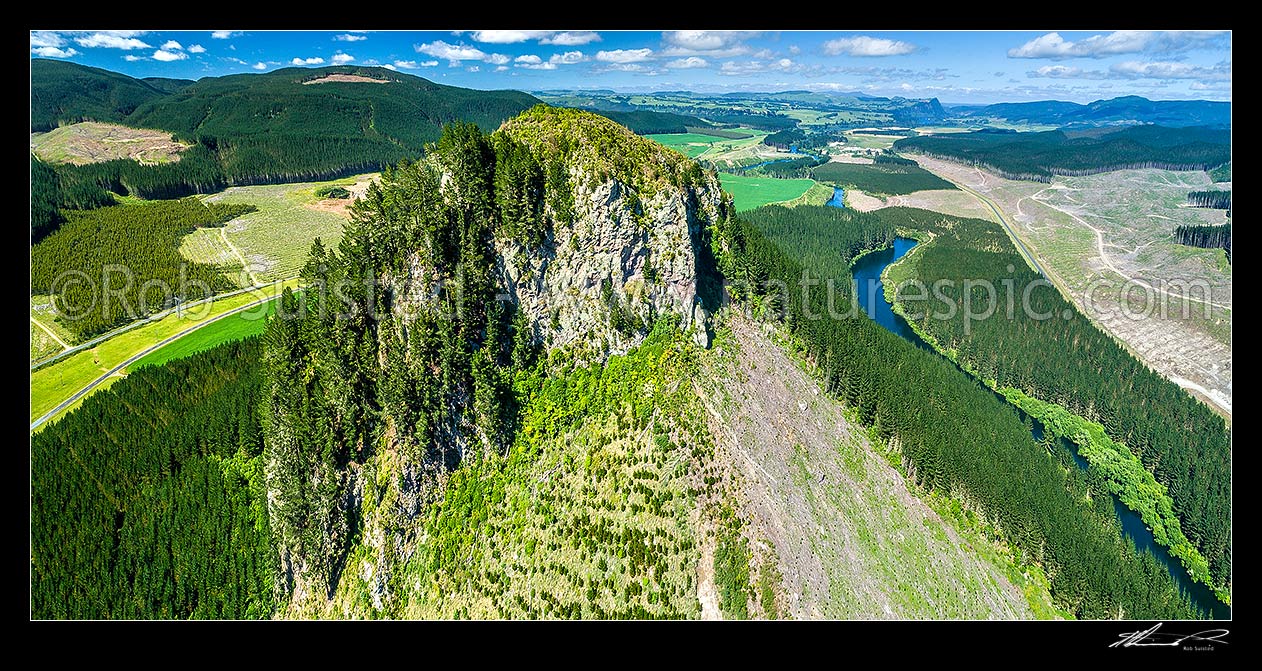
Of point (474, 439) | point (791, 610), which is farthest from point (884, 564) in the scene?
point (474, 439)

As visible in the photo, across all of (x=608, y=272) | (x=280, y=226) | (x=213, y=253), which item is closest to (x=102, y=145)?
(x=280, y=226)

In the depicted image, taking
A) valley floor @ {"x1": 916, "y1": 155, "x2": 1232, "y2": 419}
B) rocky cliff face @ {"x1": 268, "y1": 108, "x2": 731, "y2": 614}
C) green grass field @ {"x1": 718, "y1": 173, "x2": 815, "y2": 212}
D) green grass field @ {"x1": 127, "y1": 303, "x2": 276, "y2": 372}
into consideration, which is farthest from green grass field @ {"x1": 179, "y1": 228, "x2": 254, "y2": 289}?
valley floor @ {"x1": 916, "y1": 155, "x2": 1232, "y2": 419}

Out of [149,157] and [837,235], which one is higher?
[149,157]

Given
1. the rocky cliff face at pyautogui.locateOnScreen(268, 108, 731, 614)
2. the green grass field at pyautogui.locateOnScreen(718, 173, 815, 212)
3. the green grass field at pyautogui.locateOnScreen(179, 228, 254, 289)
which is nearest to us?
the rocky cliff face at pyautogui.locateOnScreen(268, 108, 731, 614)

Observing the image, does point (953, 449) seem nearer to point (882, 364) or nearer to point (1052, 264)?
point (882, 364)

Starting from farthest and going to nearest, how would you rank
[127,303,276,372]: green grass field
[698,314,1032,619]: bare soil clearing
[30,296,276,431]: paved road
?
[127,303,276,372]: green grass field < [30,296,276,431]: paved road < [698,314,1032,619]: bare soil clearing

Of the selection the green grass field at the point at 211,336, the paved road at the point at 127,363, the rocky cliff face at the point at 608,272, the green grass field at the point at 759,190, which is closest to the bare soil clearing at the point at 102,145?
the paved road at the point at 127,363

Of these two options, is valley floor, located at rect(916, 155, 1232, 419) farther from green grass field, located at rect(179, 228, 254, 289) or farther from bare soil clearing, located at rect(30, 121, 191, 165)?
bare soil clearing, located at rect(30, 121, 191, 165)
